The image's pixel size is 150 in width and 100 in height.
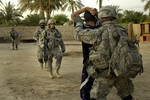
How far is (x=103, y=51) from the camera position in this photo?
489 centimetres

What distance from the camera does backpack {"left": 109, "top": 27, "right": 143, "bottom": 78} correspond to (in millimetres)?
4727

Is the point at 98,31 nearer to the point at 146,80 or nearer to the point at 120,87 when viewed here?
the point at 120,87

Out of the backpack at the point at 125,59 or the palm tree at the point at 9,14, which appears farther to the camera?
the palm tree at the point at 9,14

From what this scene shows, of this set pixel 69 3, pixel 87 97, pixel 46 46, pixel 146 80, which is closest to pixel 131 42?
pixel 87 97

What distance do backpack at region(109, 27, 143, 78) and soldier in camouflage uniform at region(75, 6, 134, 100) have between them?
0.09m

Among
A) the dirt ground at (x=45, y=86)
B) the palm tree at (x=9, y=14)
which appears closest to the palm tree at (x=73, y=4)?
the palm tree at (x=9, y=14)

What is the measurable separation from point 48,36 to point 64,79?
3.96 feet

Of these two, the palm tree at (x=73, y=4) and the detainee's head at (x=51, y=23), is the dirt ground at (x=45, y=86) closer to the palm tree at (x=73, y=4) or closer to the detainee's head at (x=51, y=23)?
the detainee's head at (x=51, y=23)

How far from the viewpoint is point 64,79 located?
390 inches

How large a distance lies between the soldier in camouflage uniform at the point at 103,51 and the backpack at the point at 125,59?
0.30 feet

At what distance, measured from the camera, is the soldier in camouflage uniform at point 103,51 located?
16.1 ft

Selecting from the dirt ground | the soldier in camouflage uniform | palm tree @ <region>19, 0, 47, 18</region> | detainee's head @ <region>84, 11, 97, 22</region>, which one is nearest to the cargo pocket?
the soldier in camouflage uniform

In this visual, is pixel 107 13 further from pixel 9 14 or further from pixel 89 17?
pixel 9 14

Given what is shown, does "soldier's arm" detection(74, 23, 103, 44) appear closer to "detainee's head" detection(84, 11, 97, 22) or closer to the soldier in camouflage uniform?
the soldier in camouflage uniform
